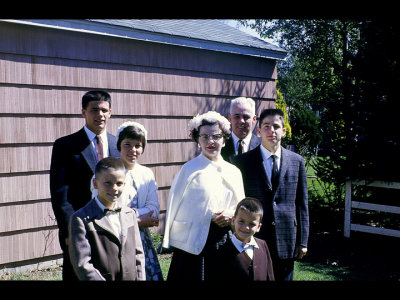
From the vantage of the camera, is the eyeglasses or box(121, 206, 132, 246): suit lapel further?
the eyeglasses

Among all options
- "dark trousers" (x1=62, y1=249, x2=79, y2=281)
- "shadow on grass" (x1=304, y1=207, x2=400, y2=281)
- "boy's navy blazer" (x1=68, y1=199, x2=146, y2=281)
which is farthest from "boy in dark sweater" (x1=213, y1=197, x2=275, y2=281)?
"shadow on grass" (x1=304, y1=207, x2=400, y2=281)

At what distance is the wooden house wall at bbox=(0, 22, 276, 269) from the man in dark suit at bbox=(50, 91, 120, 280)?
2.02 meters

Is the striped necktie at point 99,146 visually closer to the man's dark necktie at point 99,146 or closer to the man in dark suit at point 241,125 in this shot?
the man's dark necktie at point 99,146

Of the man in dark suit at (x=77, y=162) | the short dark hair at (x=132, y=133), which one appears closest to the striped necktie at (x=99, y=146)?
the man in dark suit at (x=77, y=162)

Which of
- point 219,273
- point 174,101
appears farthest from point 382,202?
point 219,273

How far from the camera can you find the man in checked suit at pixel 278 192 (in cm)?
317

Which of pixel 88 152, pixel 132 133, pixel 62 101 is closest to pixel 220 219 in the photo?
pixel 132 133

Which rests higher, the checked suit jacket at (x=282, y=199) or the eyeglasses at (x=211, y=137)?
the eyeglasses at (x=211, y=137)

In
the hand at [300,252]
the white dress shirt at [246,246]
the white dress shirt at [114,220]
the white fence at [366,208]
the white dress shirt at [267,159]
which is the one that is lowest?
the white fence at [366,208]

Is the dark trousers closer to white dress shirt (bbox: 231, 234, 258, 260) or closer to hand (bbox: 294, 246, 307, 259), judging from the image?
white dress shirt (bbox: 231, 234, 258, 260)

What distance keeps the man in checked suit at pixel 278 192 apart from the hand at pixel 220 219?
14.0 inches

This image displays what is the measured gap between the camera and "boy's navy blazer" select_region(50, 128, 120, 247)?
9.84 feet

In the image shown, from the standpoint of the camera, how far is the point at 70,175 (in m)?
3.09
